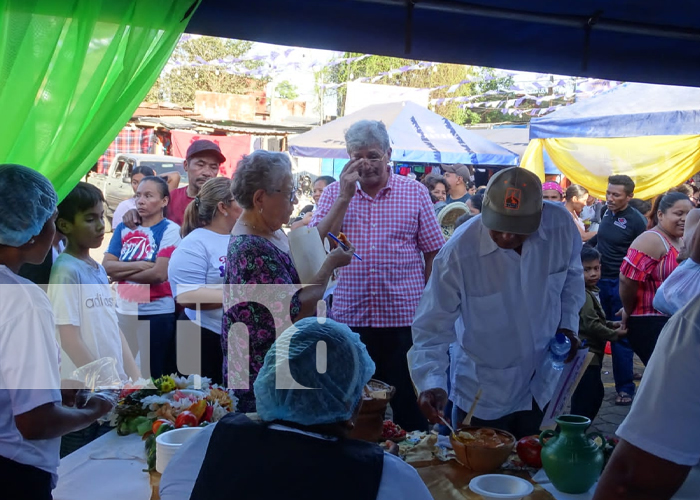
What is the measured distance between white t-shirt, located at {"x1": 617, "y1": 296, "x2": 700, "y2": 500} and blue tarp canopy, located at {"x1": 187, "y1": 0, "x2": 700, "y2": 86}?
1854 mm

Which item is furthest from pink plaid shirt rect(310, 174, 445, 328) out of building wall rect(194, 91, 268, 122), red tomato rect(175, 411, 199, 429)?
building wall rect(194, 91, 268, 122)

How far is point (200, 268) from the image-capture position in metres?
3.62

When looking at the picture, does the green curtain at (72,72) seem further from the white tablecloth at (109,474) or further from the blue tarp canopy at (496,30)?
the white tablecloth at (109,474)

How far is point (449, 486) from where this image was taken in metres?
2.01

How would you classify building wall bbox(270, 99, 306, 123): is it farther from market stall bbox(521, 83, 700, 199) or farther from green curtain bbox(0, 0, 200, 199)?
green curtain bbox(0, 0, 200, 199)

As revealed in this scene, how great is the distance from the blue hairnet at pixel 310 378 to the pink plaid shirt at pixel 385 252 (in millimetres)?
2061

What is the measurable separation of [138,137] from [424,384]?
64.1ft

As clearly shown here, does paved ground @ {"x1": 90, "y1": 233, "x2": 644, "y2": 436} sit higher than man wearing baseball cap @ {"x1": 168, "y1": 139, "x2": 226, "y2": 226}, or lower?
lower

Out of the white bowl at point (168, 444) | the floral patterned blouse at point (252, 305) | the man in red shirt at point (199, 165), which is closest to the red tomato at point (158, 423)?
the white bowl at point (168, 444)

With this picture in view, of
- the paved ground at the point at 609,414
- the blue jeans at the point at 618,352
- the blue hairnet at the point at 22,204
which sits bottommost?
the paved ground at the point at 609,414

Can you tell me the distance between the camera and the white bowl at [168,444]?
6.56 feet

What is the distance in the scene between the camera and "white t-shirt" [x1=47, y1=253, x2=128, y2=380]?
265cm

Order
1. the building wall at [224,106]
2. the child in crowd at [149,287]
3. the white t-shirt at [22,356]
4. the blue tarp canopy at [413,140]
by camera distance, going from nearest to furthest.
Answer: the white t-shirt at [22,356] → the child in crowd at [149,287] → the blue tarp canopy at [413,140] → the building wall at [224,106]

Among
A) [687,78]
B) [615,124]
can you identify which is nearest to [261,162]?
[687,78]
